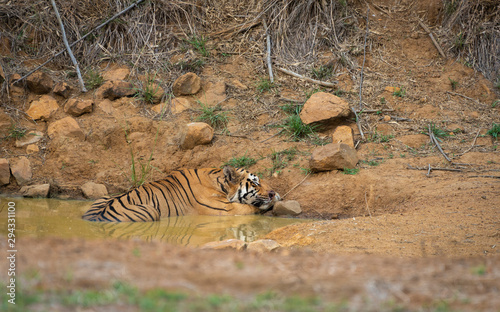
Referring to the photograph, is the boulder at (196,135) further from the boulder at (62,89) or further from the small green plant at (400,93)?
the small green plant at (400,93)

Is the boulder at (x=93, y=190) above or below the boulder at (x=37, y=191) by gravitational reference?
below

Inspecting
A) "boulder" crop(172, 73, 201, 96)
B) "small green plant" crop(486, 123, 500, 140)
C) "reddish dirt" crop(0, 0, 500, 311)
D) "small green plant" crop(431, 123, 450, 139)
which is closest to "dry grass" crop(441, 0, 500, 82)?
"reddish dirt" crop(0, 0, 500, 311)

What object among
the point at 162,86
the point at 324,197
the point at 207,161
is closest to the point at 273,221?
the point at 324,197

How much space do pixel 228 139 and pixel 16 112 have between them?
3.63 meters

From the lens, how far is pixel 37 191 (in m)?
6.70

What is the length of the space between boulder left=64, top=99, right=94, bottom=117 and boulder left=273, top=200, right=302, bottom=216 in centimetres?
385

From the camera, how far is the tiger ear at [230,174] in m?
6.51

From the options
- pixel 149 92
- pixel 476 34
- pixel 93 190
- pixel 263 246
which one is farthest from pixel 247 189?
pixel 476 34

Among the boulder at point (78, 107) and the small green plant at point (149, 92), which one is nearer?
the boulder at point (78, 107)

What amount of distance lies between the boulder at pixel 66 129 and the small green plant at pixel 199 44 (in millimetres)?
2805

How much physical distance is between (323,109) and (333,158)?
1.18m

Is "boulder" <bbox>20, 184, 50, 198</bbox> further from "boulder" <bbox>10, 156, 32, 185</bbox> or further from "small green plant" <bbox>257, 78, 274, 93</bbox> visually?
"small green plant" <bbox>257, 78, 274, 93</bbox>

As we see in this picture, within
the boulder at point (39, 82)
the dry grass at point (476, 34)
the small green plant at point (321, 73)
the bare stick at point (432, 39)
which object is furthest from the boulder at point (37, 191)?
the dry grass at point (476, 34)

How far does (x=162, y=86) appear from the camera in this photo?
855 centimetres
